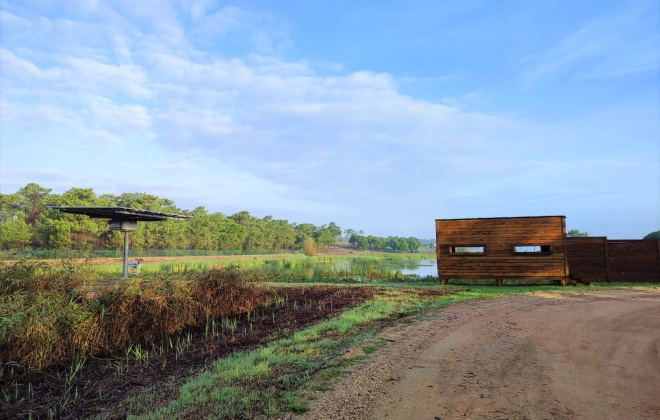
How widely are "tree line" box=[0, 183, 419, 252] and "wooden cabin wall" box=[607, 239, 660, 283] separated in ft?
65.2

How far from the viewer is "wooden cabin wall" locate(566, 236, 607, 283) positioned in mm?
15438

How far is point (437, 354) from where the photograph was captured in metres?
5.25

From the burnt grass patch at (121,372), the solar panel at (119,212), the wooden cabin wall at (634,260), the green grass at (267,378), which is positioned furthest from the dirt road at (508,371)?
the solar panel at (119,212)

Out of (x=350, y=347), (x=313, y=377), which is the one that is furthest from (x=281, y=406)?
(x=350, y=347)

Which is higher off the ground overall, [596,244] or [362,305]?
[596,244]

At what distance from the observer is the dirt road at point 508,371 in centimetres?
347

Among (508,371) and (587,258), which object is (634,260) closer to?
(587,258)

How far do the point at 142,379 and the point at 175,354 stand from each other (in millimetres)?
1160

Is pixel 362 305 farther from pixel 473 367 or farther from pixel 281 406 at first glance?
pixel 281 406

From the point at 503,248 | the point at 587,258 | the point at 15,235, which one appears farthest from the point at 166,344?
the point at 15,235

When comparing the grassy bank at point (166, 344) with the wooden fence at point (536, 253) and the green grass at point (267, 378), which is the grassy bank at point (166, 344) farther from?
the wooden fence at point (536, 253)

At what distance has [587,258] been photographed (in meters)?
15.6

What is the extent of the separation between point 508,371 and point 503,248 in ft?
37.7

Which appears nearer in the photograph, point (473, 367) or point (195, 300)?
point (473, 367)
